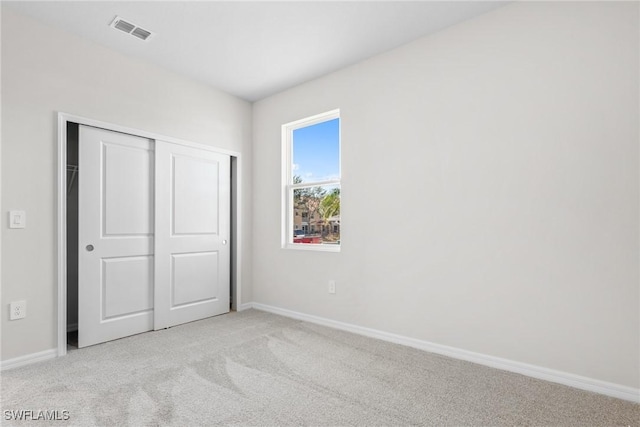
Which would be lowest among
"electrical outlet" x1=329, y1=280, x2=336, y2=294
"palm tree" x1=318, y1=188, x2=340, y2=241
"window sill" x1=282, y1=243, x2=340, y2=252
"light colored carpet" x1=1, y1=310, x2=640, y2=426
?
"light colored carpet" x1=1, y1=310, x2=640, y2=426

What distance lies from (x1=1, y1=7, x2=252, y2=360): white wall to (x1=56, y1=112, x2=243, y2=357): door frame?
1.6 inches

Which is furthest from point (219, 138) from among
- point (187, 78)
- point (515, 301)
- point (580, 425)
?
point (580, 425)

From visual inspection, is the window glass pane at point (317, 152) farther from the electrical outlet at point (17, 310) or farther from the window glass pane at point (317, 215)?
the electrical outlet at point (17, 310)

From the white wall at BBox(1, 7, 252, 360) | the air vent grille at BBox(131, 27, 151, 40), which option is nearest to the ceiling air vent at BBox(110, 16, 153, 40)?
the air vent grille at BBox(131, 27, 151, 40)

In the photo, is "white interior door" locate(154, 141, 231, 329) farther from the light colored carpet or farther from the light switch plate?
the light switch plate

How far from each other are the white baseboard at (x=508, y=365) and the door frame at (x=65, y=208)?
4.16 feet

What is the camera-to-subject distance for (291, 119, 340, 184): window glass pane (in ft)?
12.0

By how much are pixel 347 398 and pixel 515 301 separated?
1364 mm

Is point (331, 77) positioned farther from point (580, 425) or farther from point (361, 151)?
point (580, 425)

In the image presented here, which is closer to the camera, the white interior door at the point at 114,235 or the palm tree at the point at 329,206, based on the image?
the white interior door at the point at 114,235

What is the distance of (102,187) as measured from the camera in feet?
9.89

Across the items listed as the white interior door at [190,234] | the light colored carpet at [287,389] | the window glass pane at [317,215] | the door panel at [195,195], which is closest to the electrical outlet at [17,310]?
the light colored carpet at [287,389]

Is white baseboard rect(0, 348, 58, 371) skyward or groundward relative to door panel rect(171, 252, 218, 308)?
groundward

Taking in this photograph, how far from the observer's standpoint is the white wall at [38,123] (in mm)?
2479
